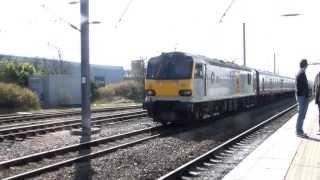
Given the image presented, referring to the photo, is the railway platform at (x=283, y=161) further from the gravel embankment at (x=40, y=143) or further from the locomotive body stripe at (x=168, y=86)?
the locomotive body stripe at (x=168, y=86)

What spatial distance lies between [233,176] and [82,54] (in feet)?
32.5

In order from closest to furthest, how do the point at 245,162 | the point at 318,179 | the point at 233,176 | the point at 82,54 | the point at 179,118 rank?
1. the point at 318,179
2. the point at 233,176
3. the point at 245,162
4. the point at 82,54
5. the point at 179,118

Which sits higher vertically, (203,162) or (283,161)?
(283,161)

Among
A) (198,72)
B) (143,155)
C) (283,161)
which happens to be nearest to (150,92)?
(198,72)

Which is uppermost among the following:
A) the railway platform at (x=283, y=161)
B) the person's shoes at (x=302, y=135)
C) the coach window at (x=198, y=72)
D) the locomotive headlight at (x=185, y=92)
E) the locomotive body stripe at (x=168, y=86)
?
the coach window at (x=198, y=72)

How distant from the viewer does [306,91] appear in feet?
44.7

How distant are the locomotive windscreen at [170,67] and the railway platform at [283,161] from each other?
6543mm

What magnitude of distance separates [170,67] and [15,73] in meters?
32.8

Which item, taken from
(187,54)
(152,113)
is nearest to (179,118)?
(152,113)

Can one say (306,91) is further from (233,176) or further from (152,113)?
(152,113)

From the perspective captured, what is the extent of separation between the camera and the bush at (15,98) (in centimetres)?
3678

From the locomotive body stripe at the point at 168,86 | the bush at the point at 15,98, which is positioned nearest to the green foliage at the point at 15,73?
the bush at the point at 15,98

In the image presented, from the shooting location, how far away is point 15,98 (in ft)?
122

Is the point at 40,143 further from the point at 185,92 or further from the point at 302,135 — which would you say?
the point at 302,135
